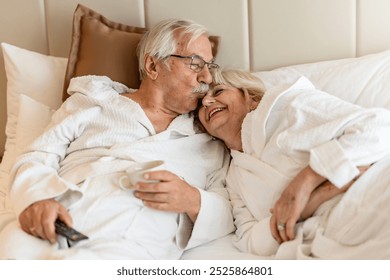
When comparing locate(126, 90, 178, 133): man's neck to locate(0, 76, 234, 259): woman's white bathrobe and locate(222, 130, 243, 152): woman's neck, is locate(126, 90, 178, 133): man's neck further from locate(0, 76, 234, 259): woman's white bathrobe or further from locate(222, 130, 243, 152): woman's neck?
locate(222, 130, 243, 152): woman's neck

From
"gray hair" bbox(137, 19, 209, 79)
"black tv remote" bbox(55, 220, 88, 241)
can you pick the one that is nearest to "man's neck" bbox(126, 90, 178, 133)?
"gray hair" bbox(137, 19, 209, 79)

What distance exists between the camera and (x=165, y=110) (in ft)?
5.29

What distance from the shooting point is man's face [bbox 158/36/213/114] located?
61.4 inches

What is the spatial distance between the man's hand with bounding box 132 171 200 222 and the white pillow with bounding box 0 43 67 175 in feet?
2.23

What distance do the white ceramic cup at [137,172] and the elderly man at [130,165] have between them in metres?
0.02

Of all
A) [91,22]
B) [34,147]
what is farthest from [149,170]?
[91,22]

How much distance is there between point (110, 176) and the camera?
1381mm

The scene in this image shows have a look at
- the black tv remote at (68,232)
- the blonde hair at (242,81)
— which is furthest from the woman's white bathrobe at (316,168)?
the black tv remote at (68,232)

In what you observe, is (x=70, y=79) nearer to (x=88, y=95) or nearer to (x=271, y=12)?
(x=88, y=95)

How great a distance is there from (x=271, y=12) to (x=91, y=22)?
681 mm

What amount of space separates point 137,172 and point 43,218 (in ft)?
0.89

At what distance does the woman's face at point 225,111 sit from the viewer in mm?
1499

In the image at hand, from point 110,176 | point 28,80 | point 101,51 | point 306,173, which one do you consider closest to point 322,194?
point 306,173

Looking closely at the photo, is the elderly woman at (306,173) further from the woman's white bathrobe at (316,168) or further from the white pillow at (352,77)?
the white pillow at (352,77)
